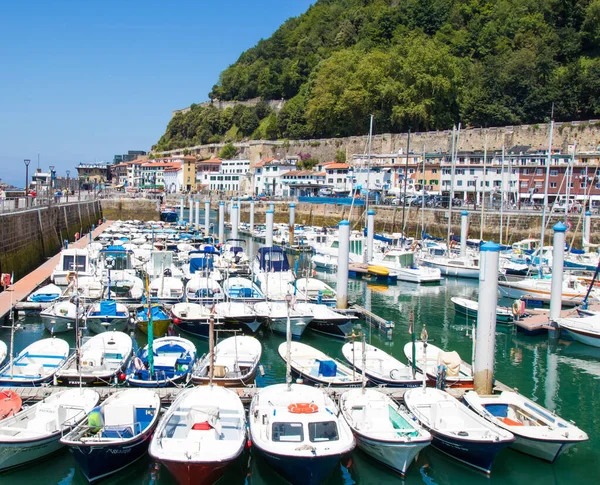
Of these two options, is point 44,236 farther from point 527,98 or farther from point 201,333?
point 527,98

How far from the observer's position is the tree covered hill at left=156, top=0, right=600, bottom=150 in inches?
3125

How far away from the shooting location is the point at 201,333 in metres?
23.5

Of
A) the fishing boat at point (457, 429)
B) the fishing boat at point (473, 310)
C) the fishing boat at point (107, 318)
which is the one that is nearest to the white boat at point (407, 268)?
the fishing boat at point (473, 310)

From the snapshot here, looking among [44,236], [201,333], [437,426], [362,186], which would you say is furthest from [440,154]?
[437,426]

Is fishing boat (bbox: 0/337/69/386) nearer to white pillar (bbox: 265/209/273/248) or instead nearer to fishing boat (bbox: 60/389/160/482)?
fishing boat (bbox: 60/389/160/482)

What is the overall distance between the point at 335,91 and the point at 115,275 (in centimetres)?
7264

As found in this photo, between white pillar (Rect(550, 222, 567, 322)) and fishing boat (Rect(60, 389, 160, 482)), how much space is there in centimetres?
1674

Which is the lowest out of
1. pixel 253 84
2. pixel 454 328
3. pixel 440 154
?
pixel 454 328

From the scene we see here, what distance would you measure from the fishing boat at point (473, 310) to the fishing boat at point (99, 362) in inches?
656

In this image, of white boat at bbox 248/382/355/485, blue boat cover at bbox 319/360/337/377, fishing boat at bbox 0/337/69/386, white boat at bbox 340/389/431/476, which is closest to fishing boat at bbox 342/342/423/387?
blue boat cover at bbox 319/360/337/377

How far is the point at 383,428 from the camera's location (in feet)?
45.6

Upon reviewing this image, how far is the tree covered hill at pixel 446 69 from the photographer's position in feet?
260

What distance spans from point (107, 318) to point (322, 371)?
33.7 ft

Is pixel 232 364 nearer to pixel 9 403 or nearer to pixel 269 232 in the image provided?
pixel 9 403
